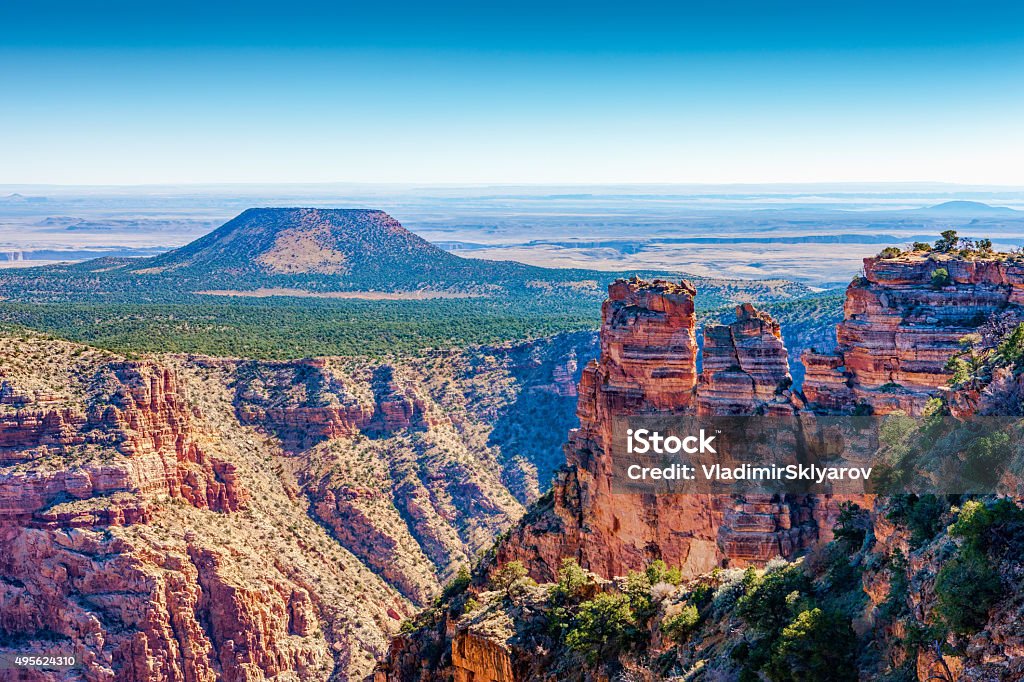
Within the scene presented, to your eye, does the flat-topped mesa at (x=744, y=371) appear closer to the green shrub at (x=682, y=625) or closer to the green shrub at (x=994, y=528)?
the green shrub at (x=682, y=625)

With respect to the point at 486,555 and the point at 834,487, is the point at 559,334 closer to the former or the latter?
the point at 486,555

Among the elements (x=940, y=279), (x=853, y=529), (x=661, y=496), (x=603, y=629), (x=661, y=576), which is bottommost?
(x=603, y=629)

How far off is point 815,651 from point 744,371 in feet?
63.8

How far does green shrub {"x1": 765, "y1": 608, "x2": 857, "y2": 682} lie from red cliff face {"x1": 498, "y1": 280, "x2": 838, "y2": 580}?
47.1ft

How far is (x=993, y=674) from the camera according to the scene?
2266cm

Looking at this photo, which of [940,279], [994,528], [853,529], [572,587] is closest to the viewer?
[994,528]

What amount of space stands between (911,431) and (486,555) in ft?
79.7

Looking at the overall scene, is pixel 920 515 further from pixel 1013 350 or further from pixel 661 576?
pixel 661 576

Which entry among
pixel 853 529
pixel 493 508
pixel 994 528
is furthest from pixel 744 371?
pixel 493 508

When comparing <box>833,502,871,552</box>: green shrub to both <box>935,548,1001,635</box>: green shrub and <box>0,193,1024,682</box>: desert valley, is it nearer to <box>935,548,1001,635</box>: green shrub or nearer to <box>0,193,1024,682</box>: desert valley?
<box>0,193,1024,682</box>: desert valley

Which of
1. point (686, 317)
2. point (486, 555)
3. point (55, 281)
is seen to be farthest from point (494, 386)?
point (55, 281)

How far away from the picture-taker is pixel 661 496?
48.5 m

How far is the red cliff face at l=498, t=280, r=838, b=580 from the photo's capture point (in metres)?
45.0

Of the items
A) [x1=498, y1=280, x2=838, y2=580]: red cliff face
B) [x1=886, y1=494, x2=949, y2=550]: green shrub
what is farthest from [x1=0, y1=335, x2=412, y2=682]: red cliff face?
[x1=886, y1=494, x2=949, y2=550]: green shrub
